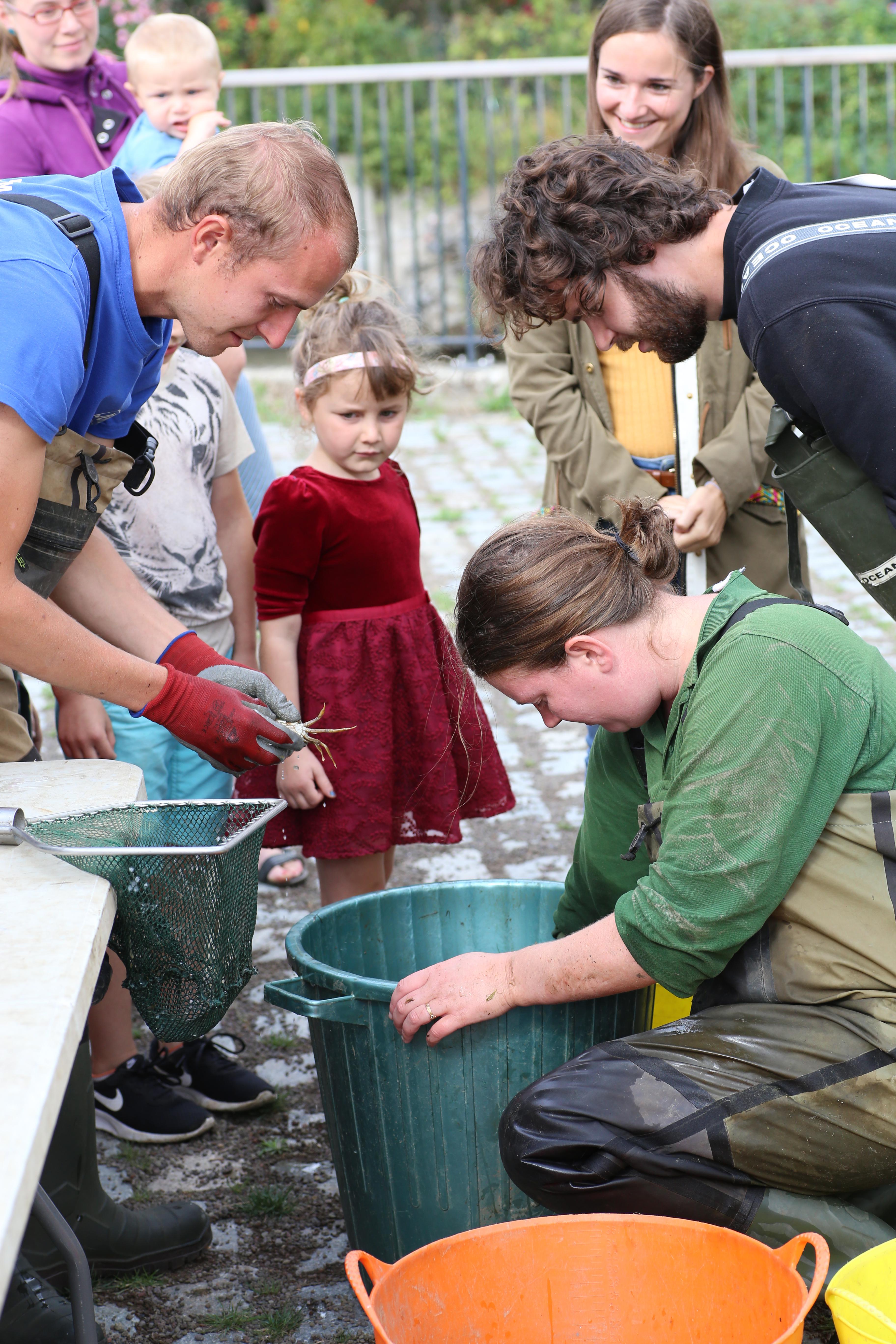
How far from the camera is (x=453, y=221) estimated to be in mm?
10789

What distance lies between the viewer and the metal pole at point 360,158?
10047 mm

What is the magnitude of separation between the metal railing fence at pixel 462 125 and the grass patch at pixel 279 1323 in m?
8.54

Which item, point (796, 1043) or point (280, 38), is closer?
point (796, 1043)

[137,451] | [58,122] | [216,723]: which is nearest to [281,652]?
[137,451]

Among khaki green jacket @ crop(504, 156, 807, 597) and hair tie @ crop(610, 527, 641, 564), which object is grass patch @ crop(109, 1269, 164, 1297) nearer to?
hair tie @ crop(610, 527, 641, 564)

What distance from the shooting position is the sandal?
3.79m

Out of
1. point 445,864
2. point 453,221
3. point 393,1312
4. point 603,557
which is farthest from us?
point 453,221

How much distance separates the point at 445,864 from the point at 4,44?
260 cm

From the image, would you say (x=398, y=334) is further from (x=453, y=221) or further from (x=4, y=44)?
(x=453, y=221)

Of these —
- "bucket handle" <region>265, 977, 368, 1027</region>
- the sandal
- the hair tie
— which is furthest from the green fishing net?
the sandal

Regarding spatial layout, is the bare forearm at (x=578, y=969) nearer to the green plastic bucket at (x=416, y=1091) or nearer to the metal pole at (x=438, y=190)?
the green plastic bucket at (x=416, y=1091)

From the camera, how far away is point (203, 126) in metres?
3.63

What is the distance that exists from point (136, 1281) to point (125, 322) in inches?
63.2

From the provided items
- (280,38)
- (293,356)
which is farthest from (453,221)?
(293,356)
